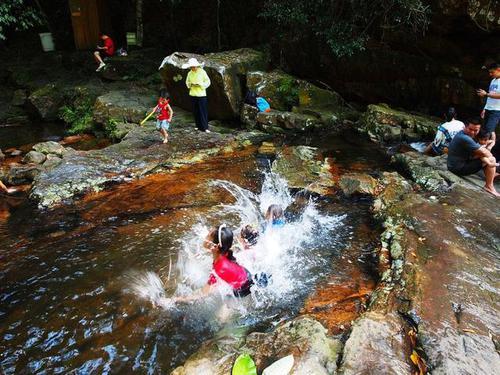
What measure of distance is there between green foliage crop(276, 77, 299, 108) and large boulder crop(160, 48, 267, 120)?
44.2 inches

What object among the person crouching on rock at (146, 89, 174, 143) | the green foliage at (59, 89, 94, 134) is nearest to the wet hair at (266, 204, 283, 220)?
the person crouching on rock at (146, 89, 174, 143)

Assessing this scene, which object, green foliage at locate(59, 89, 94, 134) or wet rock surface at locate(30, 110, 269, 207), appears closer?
wet rock surface at locate(30, 110, 269, 207)

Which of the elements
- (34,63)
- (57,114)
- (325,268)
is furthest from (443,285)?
(34,63)

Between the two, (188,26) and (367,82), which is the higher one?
(188,26)

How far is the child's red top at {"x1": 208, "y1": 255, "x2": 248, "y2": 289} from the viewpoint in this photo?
160 inches

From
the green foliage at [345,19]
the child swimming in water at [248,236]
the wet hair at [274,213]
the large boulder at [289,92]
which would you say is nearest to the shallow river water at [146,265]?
the wet hair at [274,213]

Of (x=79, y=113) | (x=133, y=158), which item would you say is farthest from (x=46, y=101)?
(x=133, y=158)

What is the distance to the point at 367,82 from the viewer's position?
38.8 ft

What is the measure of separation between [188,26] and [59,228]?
39.8 ft

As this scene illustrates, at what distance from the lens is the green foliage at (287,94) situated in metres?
11.6

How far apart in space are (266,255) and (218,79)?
661 centimetres

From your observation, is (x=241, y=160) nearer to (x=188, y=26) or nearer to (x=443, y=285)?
(x=443, y=285)

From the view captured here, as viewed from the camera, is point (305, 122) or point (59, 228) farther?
point (305, 122)

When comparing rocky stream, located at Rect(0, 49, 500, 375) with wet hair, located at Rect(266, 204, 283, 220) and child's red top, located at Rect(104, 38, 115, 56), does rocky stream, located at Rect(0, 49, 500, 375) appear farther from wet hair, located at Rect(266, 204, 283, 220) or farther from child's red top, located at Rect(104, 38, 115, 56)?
child's red top, located at Rect(104, 38, 115, 56)
